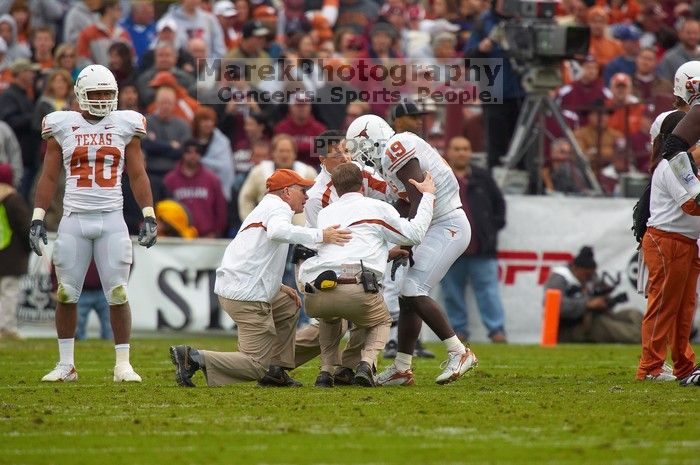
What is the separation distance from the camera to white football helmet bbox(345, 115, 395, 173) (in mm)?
10203

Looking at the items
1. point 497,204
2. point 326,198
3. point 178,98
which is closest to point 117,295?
point 326,198

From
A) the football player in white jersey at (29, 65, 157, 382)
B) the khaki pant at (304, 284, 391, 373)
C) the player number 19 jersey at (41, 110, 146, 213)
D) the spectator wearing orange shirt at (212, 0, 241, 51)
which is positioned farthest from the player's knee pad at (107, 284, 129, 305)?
the spectator wearing orange shirt at (212, 0, 241, 51)

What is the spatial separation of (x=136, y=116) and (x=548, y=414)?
13.1ft

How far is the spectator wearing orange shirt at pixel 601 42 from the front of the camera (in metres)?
19.6

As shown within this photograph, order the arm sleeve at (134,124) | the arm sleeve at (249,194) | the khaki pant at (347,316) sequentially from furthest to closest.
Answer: the arm sleeve at (249,194) < the arm sleeve at (134,124) < the khaki pant at (347,316)

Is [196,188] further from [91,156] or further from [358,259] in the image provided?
[358,259]

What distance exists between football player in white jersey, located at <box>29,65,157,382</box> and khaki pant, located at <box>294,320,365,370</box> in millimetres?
1136

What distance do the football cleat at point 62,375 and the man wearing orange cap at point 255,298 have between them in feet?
3.39

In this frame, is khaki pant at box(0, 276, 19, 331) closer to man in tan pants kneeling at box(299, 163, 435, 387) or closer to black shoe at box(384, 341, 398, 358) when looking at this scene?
black shoe at box(384, 341, 398, 358)

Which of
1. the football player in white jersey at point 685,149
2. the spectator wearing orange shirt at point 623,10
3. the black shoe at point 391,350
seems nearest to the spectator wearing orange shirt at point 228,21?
the spectator wearing orange shirt at point 623,10

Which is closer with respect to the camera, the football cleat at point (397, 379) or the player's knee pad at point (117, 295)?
the football cleat at point (397, 379)

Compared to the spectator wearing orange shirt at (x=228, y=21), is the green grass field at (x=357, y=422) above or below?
below

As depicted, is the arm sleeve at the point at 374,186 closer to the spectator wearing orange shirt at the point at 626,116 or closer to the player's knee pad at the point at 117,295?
the player's knee pad at the point at 117,295

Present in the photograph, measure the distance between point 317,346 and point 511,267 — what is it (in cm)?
618
